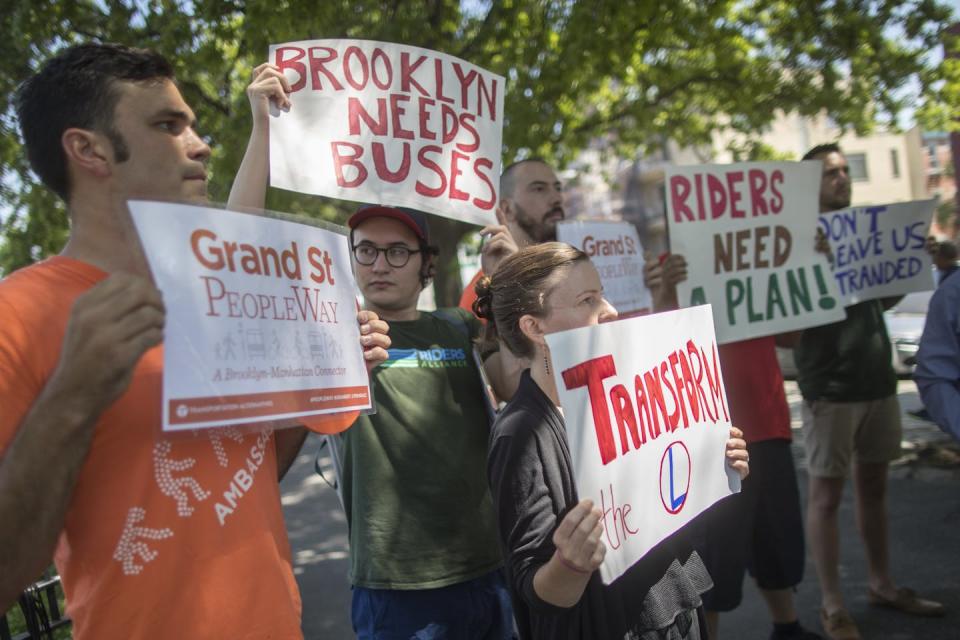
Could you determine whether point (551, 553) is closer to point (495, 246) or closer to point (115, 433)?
point (115, 433)

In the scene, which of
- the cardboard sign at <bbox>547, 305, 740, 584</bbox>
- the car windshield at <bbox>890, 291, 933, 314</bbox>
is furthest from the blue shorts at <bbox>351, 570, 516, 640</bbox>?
the car windshield at <bbox>890, 291, 933, 314</bbox>

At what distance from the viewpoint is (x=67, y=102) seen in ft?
5.26

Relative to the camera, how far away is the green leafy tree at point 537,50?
6016mm

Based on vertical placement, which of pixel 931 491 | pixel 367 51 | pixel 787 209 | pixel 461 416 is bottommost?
pixel 931 491

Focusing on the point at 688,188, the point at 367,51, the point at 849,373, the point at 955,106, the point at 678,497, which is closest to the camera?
the point at 678,497

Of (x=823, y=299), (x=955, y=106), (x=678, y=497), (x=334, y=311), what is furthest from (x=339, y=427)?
(x=955, y=106)

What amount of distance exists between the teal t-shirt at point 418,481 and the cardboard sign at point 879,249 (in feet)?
8.27

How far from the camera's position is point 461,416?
8.89 ft

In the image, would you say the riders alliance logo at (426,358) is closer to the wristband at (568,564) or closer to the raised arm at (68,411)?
the wristband at (568,564)

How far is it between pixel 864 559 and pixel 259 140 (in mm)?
4730

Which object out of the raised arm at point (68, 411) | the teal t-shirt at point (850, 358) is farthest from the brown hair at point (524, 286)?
the teal t-shirt at point (850, 358)

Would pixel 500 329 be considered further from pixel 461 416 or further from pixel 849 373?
pixel 849 373

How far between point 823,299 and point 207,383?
10.9 ft

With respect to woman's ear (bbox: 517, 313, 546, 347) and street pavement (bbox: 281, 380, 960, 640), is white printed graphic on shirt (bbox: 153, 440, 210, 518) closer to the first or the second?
woman's ear (bbox: 517, 313, 546, 347)
